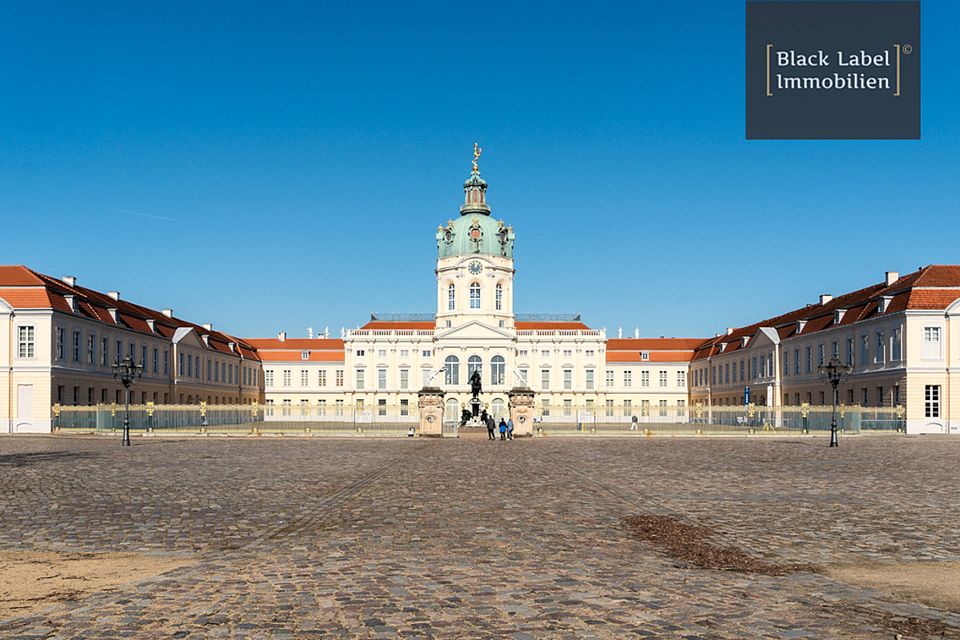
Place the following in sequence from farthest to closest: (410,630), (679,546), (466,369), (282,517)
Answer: (466,369) → (282,517) → (679,546) → (410,630)

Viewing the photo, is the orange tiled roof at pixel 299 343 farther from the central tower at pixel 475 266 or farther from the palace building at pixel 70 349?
the palace building at pixel 70 349

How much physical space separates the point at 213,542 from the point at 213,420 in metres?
42.0

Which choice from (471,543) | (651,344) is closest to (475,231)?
(651,344)

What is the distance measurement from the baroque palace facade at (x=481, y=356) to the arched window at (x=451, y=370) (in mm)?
233

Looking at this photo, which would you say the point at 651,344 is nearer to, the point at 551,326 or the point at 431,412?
the point at 551,326

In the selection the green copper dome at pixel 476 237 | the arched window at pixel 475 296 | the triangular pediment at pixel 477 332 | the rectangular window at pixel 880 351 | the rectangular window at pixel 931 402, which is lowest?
the rectangular window at pixel 931 402

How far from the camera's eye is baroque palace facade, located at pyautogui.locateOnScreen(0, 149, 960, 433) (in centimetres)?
4975

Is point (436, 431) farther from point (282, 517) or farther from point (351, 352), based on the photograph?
point (351, 352)

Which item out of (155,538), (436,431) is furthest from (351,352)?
(155,538)

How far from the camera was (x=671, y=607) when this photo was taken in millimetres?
7570

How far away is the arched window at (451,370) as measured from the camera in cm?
9212

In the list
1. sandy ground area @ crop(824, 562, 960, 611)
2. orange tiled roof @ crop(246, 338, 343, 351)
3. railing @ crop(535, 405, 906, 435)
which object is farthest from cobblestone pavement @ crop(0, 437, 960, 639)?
orange tiled roof @ crop(246, 338, 343, 351)

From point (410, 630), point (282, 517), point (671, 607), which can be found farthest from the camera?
point (282, 517)

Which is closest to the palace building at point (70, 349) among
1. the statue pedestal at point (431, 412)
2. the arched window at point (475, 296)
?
the statue pedestal at point (431, 412)
